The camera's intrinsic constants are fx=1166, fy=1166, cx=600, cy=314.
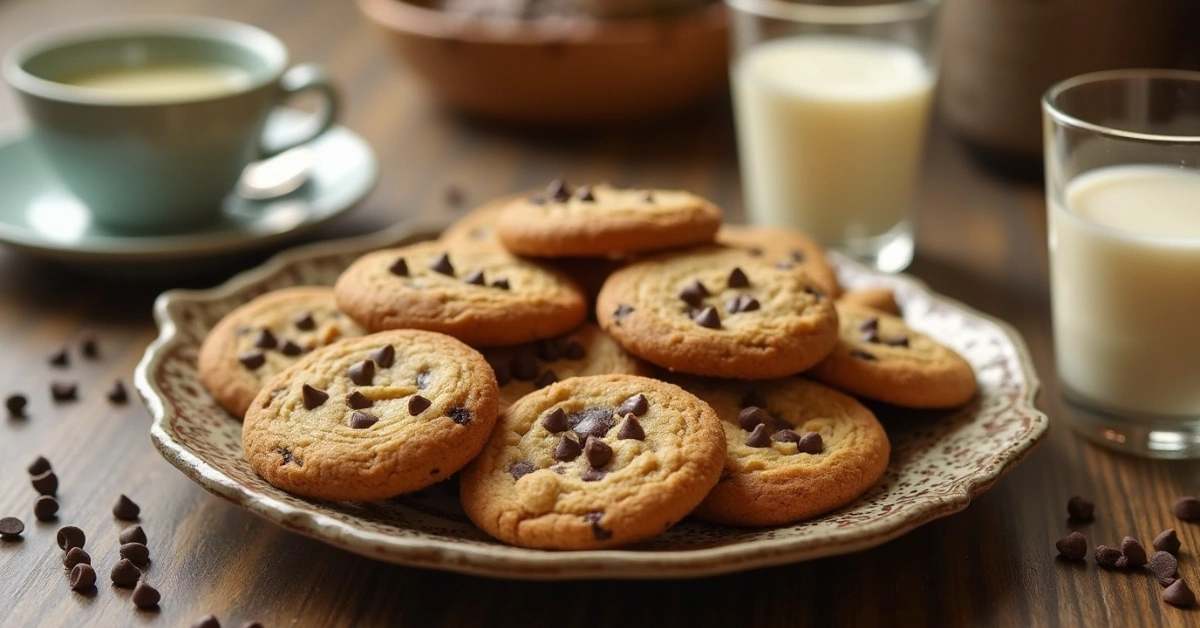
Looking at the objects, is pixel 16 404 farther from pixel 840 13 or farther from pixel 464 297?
pixel 840 13

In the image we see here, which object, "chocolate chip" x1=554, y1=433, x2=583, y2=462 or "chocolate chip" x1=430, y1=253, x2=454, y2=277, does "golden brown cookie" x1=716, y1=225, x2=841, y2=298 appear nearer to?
"chocolate chip" x1=430, y1=253, x2=454, y2=277

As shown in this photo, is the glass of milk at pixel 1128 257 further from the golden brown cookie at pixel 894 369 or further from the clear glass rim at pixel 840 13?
the clear glass rim at pixel 840 13

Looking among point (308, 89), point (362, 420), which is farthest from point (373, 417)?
point (308, 89)

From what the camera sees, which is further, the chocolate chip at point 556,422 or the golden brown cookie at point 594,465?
the chocolate chip at point 556,422

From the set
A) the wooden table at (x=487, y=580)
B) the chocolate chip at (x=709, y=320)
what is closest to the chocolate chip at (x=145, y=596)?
the wooden table at (x=487, y=580)

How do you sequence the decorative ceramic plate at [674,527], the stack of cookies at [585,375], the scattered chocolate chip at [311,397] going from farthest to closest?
the scattered chocolate chip at [311,397]
the stack of cookies at [585,375]
the decorative ceramic plate at [674,527]

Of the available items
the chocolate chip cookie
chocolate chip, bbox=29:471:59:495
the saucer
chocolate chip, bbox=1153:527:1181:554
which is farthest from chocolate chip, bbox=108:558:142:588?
chocolate chip, bbox=1153:527:1181:554
